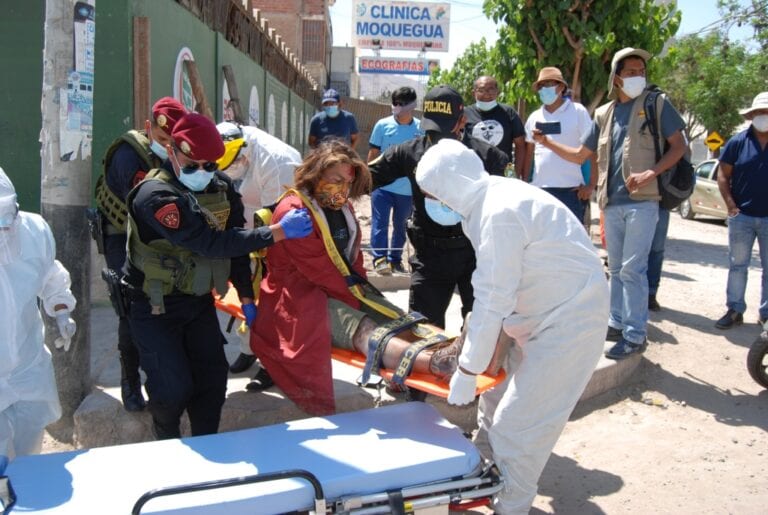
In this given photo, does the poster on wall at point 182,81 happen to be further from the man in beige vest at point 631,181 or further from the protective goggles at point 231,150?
the man in beige vest at point 631,181

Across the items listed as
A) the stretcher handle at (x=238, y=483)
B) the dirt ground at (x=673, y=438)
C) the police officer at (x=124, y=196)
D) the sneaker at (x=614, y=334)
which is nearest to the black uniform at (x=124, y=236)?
the police officer at (x=124, y=196)

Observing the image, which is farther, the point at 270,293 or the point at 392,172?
the point at 392,172

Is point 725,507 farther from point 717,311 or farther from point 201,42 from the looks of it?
point 201,42

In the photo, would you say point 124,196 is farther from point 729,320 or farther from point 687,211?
point 687,211

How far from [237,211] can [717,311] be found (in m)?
5.22

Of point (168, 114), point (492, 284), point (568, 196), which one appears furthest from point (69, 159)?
point (568, 196)

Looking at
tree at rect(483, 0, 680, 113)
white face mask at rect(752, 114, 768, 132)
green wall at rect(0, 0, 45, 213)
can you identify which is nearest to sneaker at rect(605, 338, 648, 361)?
white face mask at rect(752, 114, 768, 132)

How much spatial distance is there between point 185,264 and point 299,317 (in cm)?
65

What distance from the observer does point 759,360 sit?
464 cm

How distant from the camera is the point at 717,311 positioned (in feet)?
21.9

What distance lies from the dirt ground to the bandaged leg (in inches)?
35.3

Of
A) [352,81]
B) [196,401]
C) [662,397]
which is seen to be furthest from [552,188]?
[352,81]

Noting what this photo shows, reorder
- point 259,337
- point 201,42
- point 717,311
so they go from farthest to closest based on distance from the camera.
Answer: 1. point 201,42
2. point 717,311
3. point 259,337

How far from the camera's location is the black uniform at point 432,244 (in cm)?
398
